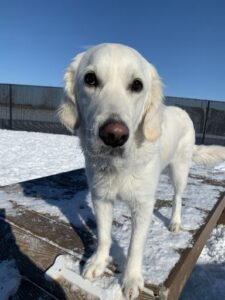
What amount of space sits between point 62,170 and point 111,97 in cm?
658

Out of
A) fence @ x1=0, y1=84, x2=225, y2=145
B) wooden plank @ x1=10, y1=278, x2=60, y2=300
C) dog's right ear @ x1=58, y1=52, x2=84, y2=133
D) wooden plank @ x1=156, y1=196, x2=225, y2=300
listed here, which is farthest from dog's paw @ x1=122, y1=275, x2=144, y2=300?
fence @ x1=0, y1=84, x2=225, y2=145

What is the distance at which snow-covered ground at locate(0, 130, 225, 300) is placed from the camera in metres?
3.79

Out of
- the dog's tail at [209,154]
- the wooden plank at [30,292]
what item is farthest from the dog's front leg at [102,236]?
the dog's tail at [209,154]

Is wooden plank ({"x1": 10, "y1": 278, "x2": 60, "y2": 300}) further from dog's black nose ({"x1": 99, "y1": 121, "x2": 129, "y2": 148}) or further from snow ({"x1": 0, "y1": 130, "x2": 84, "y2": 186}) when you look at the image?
snow ({"x1": 0, "y1": 130, "x2": 84, "y2": 186})

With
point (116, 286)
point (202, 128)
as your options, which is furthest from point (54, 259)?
point (202, 128)

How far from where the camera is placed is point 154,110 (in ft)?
8.59

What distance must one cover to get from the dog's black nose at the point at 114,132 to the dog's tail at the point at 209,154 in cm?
263

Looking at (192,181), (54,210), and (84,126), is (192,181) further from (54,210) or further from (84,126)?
(84,126)

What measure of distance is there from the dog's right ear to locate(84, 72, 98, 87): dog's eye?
0.26 metres

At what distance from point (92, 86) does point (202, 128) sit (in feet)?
48.5

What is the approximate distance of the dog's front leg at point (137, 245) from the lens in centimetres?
249

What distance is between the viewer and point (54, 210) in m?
3.78

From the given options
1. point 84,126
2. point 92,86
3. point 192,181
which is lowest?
point 192,181

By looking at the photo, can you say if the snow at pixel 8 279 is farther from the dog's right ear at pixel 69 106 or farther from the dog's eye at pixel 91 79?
the dog's eye at pixel 91 79
